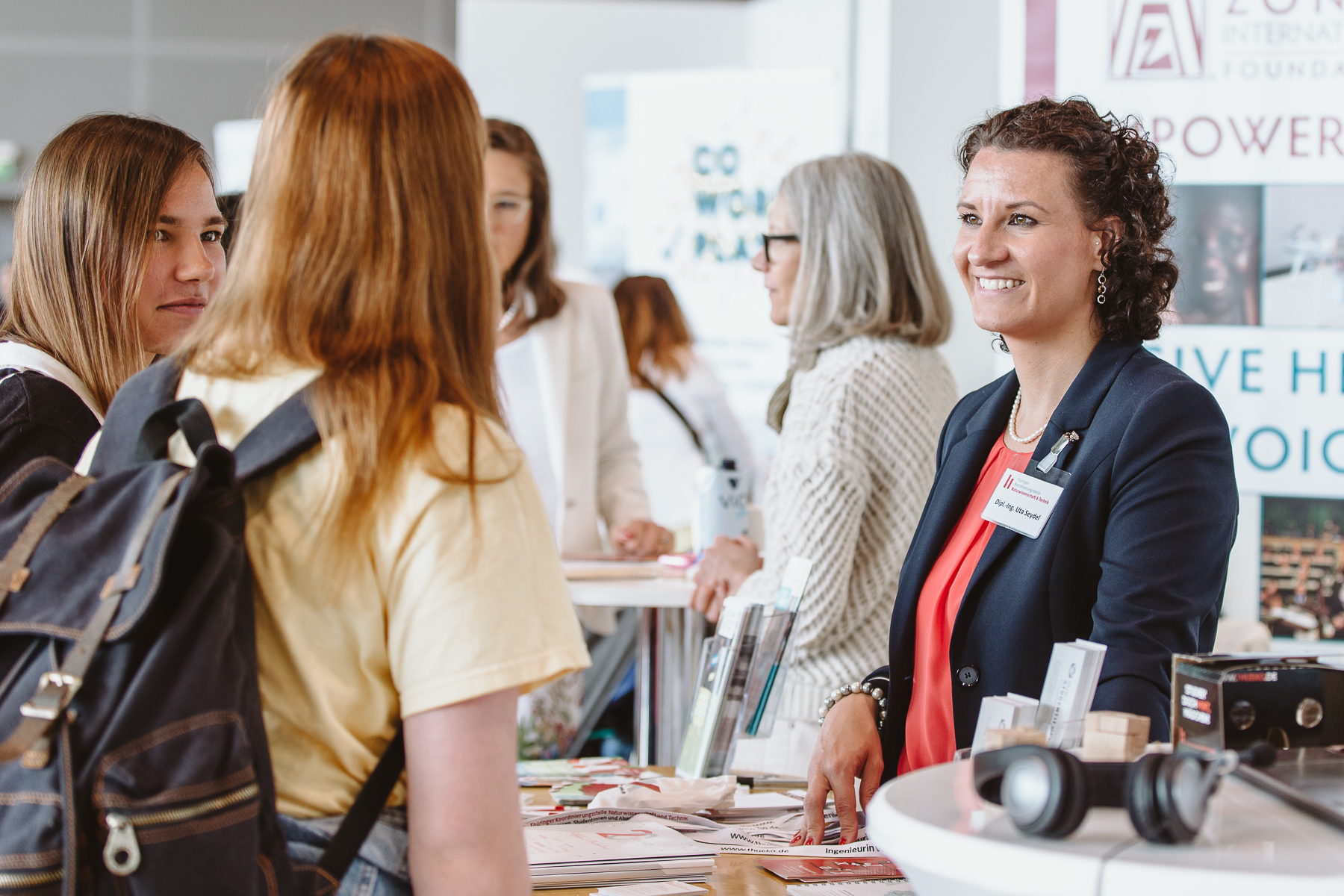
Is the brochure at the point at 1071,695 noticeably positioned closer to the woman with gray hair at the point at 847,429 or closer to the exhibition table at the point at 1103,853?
the exhibition table at the point at 1103,853

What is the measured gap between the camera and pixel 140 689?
896 mm

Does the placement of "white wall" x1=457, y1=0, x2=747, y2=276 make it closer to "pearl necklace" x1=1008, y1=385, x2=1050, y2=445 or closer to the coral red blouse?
"pearl necklace" x1=1008, y1=385, x2=1050, y2=445

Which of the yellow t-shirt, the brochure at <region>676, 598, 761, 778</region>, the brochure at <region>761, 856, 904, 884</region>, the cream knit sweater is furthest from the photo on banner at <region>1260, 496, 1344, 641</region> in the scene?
the yellow t-shirt

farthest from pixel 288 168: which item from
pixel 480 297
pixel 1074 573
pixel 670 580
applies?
pixel 670 580

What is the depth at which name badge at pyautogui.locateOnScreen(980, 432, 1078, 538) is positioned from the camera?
159 centimetres

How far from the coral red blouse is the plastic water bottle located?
1.27 m

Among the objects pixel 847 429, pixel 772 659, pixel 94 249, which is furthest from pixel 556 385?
pixel 94 249

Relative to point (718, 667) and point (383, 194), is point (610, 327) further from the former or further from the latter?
point (383, 194)

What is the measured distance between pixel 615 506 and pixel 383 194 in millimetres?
2715

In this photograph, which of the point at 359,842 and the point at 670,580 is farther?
the point at 670,580

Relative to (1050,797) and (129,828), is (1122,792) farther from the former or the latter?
(129,828)

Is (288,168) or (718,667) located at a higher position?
(288,168)

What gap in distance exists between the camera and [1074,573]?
61.7 inches

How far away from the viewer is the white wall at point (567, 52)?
7.26m
